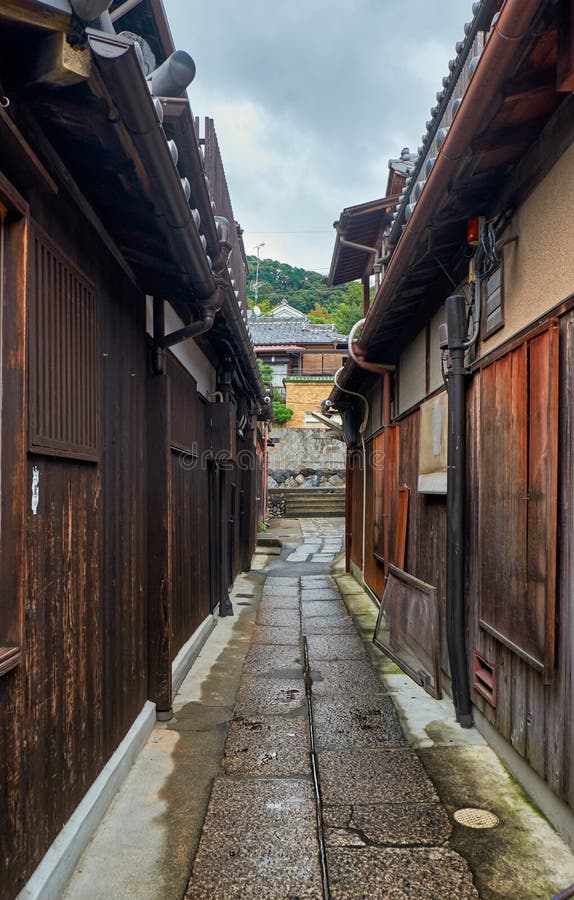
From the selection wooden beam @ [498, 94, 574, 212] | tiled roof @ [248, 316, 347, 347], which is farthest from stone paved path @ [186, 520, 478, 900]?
tiled roof @ [248, 316, 347, 347]

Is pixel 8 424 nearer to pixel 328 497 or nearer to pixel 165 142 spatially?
pixel 165 142

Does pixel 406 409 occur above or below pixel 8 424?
above

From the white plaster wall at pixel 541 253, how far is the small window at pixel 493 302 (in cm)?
5

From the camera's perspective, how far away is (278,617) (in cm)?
916

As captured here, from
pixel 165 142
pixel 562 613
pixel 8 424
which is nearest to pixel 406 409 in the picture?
pixel 562 613

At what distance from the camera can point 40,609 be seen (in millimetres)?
2658

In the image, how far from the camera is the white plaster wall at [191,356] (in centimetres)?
520

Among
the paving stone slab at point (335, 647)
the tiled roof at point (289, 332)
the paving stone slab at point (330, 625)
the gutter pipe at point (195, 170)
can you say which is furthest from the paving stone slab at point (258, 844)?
the tiled roof at point (289, 332)

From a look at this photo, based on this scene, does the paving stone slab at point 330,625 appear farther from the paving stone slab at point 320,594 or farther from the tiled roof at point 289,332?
the tiled roof at point 289,332

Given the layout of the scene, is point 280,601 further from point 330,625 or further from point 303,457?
point 303,457

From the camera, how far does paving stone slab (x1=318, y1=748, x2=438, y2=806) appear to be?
363cm

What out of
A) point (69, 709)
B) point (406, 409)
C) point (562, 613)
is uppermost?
point (406, 409)

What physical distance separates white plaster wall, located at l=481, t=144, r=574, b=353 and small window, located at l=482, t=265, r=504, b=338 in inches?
2.1

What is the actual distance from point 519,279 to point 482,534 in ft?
5.94
